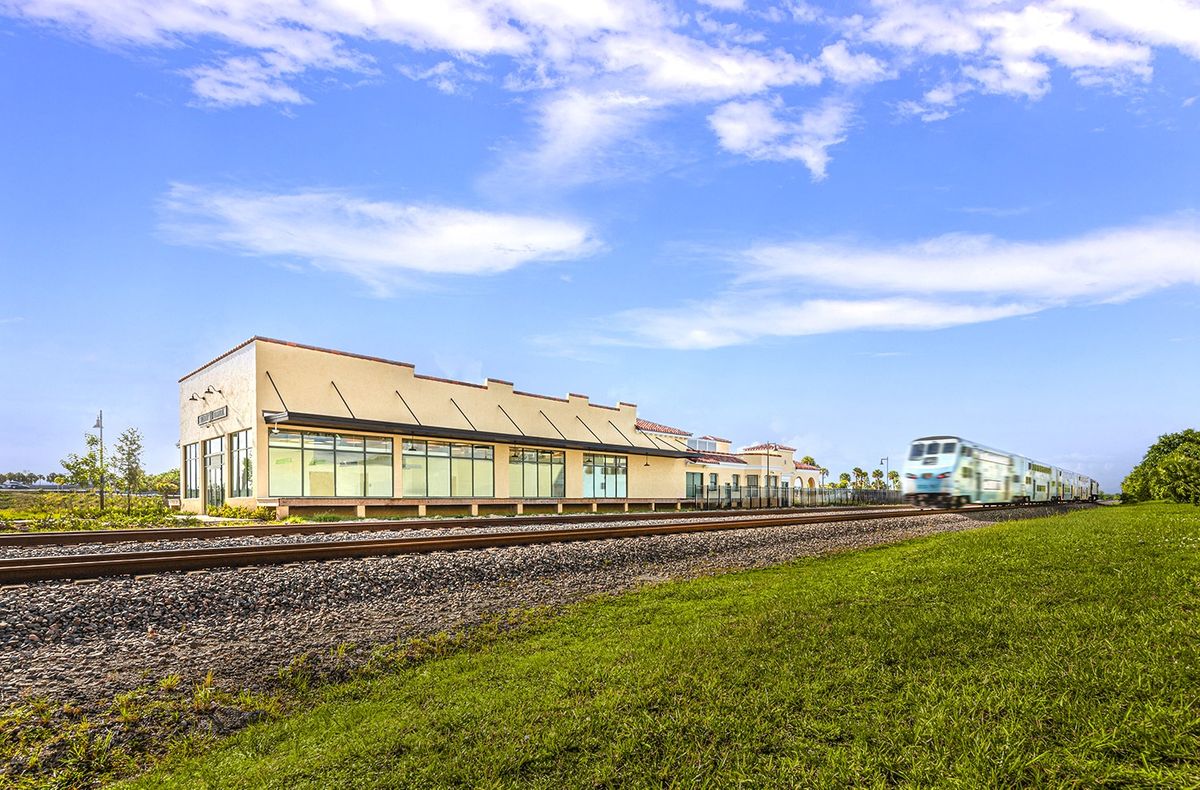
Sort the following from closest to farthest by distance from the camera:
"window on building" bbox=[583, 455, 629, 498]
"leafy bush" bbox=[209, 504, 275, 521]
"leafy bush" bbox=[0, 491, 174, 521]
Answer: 1. "leafy bush" bbox=[0, 491, 174, 521]
2. "leafy bush" bbox=[209, 504, 275, 521]
3. "window on building" bbox=[583, 455, 629, 498]

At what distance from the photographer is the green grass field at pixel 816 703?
438cm

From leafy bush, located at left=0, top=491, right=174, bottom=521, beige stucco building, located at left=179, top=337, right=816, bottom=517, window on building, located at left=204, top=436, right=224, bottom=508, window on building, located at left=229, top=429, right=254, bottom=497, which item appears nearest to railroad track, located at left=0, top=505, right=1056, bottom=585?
beige stucco building, located at left=179, top=337, right=816, bottom=517

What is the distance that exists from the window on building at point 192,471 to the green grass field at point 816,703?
37.2 metres

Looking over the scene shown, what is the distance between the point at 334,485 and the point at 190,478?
13.0 m

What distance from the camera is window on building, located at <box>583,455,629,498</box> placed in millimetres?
45656

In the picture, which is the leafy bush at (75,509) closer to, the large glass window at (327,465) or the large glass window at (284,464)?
the large glass window at (284,464)

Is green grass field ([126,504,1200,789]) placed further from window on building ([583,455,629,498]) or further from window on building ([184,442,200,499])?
window on building ([583,455,629,498])

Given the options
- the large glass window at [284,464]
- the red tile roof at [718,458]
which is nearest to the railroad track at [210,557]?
the large glass window at [284,464]

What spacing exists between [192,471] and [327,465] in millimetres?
12413

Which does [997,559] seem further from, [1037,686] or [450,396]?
[450,396]

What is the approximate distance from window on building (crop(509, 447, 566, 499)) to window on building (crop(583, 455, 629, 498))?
219cm

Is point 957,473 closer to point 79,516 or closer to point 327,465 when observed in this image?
point 327,465

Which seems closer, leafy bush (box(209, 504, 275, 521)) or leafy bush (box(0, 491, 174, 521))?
leafy bush (box(0, 491, 174, 521))

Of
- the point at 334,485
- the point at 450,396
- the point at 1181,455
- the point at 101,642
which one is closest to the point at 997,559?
the point at 101,642
